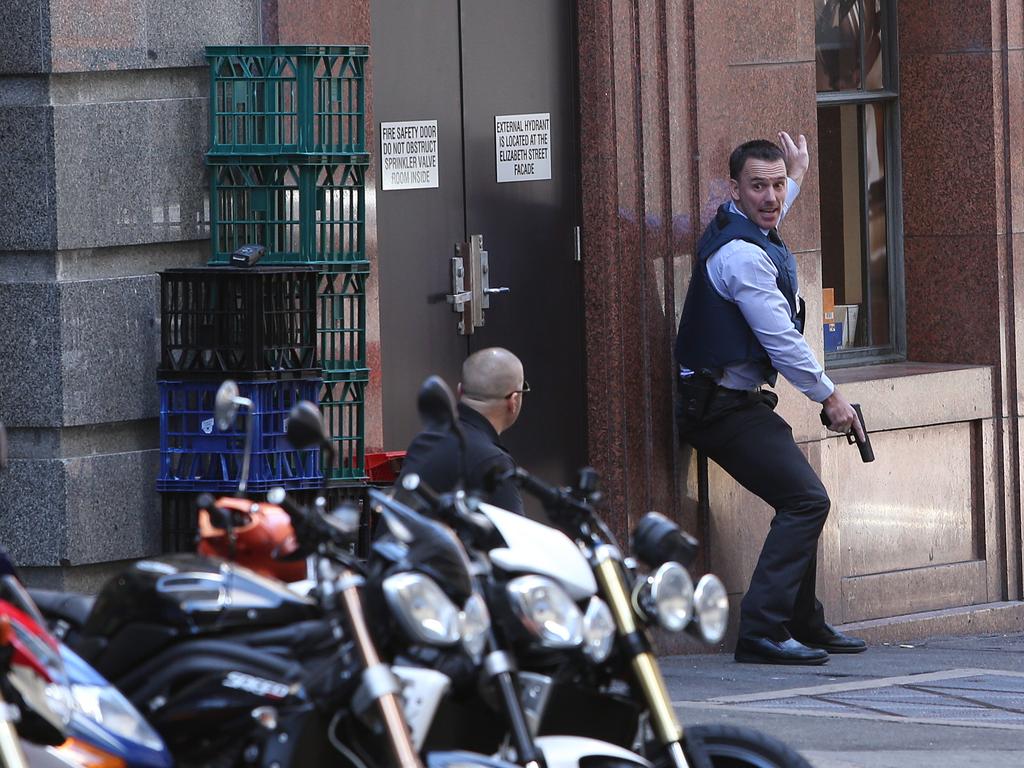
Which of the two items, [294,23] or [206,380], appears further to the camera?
[294,23]

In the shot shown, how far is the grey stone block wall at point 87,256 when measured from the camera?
262 inches

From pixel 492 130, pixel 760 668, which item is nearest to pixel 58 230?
pixel 492 130

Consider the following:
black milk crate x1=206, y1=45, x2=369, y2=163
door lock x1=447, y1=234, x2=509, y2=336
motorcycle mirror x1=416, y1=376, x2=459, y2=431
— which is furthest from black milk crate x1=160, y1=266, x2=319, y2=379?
motorcycle mirror x1=416, y1=376, x2=459, y2=431

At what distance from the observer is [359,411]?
6715 millimetres

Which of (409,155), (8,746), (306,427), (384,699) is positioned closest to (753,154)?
(409,155)

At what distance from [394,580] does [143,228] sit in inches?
137

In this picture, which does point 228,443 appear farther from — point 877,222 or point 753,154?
point 877,222

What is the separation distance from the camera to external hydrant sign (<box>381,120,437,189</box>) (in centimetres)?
781

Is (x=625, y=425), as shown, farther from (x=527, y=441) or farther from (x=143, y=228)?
(x=143, y=228)

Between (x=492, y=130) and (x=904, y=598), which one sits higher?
(x=492, y=130)

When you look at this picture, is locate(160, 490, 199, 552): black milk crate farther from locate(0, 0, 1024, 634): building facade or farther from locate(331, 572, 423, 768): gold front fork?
locate(331, 572, 423, 768): gold front fork

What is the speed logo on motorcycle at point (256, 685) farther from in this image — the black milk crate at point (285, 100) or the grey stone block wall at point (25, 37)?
the grey stone block wall at point (25, 37)

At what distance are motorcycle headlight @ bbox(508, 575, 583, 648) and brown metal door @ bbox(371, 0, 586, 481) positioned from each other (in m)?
3.98

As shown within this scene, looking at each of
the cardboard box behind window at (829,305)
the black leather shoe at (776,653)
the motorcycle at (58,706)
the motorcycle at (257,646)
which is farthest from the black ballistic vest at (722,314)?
the motorcycle at (58,706)
